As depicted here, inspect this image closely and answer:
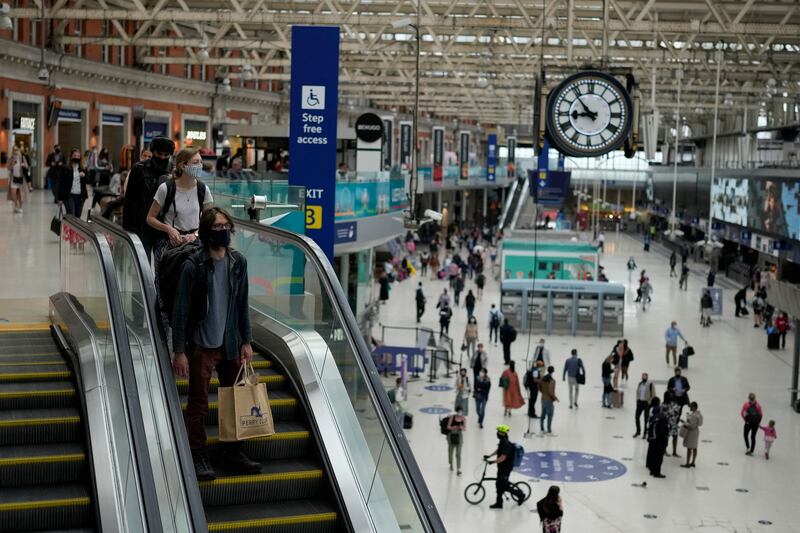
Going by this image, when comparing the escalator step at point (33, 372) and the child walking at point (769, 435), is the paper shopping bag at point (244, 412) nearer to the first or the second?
the escalator step at point (33, 372)

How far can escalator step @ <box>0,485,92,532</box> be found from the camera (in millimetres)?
5613

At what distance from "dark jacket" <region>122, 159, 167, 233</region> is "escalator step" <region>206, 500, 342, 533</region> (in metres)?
2.63

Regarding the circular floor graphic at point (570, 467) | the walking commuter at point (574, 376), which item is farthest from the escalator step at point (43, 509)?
the walking commuter at point (574, 376)

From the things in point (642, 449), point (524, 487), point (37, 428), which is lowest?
point (642, 449)

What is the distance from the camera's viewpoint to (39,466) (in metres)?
6.06

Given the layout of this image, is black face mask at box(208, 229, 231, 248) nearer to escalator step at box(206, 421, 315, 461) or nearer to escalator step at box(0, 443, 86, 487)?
escalator step at box(206, 421, 315, 461)

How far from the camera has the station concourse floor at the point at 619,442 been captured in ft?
49.6

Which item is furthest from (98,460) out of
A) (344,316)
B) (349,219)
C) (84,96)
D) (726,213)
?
(726,213)

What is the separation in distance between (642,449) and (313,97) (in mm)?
9504

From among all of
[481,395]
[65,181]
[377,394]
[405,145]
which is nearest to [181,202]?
[377,394]

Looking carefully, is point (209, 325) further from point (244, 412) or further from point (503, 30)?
point (503, 30)

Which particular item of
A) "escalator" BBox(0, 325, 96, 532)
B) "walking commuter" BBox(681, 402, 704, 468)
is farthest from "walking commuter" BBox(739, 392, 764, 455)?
"escalator" BBox(0, 325, 96, 532)

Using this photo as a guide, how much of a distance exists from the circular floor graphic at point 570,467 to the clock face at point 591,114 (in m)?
5.92

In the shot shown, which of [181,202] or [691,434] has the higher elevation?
[181,202]
